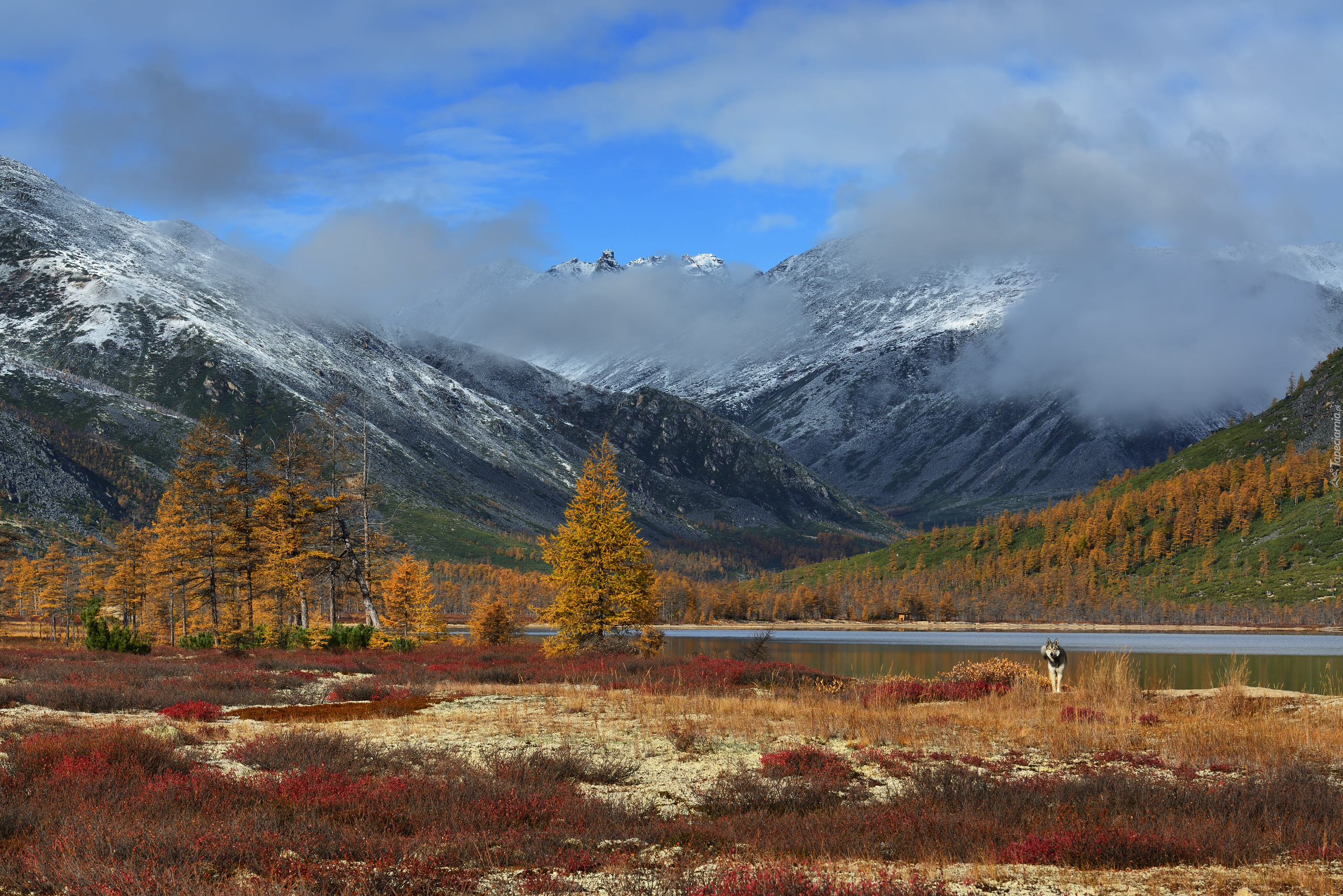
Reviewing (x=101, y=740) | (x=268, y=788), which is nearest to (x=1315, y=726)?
(x=268, y=788)

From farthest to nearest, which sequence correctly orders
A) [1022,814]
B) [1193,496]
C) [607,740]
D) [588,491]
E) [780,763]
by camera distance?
[1193,496], [588,491], [607,740], [780,763], [1022,814]

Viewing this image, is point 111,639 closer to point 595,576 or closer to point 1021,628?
point 595,576

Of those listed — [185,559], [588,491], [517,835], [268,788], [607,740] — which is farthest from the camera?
[185,559]

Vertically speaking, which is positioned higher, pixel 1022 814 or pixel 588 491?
pixel 588 491

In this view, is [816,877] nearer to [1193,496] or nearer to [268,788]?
[268,788]

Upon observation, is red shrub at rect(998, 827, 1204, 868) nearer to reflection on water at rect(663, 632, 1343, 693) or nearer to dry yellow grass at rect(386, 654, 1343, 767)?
dry yellow grass at rect(386, 654, 1343, 767)

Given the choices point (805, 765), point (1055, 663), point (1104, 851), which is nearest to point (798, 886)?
point (1104, 851)

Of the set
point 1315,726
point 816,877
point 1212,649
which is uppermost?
point 816,877

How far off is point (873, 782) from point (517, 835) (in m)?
6.96

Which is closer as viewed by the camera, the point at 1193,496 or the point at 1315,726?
the point at 1315,726

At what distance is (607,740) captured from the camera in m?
20.3

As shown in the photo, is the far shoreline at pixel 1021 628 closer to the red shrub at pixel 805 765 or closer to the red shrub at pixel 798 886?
the red shrub at pixel 805 765

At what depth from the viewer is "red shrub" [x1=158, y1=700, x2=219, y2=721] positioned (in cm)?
2312

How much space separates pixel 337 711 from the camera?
84.4 ft
